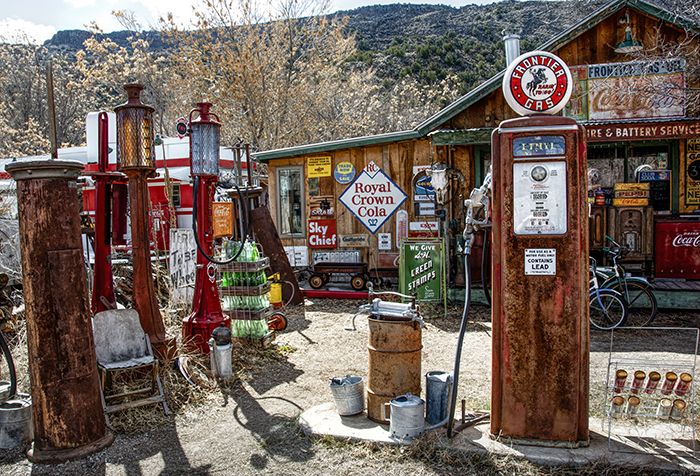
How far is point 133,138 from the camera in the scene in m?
5.20

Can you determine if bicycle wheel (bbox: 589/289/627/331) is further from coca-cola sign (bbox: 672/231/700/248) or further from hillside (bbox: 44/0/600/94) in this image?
hillside (bbox: 44/0/600/94)

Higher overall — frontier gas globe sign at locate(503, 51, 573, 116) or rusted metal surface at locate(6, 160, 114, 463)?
frontier gas globe sign at locate(503, 51, 573, 116)

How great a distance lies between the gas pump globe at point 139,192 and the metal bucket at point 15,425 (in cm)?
128

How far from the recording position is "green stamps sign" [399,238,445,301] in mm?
8859

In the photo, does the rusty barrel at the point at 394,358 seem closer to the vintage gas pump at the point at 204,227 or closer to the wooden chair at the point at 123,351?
the wooden chair at the point at 123,351

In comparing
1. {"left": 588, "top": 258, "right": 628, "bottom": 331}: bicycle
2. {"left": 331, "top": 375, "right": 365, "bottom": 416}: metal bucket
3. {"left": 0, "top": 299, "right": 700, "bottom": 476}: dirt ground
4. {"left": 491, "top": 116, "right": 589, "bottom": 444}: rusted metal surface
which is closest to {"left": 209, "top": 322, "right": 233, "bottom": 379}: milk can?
{"left": 0, "top": 299, "right": 700, "bottom": 476}: dirt ground

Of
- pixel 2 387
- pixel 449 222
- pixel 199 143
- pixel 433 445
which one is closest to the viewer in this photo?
pixel 433 445

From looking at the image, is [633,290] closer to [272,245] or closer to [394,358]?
[394,358]

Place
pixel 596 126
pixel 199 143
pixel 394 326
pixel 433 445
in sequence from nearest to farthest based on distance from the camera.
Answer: pixel 433 445, pixel 394 326, pixel 199 143, pixel 596 126

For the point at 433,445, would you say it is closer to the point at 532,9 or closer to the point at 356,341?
the point at 356,341

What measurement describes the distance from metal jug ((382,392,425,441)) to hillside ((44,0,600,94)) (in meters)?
37.2

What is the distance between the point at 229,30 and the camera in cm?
1969

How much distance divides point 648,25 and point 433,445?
8877mm

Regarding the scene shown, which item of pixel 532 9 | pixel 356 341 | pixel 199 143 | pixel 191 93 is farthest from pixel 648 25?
pixel 532 9
